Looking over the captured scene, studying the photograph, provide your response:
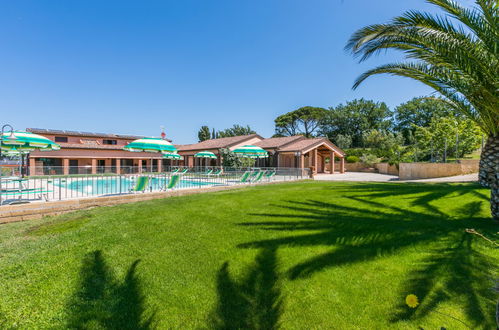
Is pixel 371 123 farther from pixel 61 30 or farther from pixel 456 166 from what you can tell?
pixel 61 30

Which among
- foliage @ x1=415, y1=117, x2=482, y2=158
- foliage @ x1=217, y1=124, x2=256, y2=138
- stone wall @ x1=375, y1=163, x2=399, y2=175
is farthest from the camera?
foliage @ x1=217, y1=124, x2=256, y2=138

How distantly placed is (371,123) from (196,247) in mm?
67571

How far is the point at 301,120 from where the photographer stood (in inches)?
2399

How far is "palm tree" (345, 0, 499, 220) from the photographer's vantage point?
17.8 ft

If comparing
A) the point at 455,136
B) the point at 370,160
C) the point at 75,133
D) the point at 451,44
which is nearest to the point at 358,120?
the point at 370,160

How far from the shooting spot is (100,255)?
464 cm

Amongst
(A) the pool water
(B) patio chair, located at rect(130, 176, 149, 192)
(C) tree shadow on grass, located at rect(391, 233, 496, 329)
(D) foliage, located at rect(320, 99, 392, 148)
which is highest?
(D) foliage, located at rect(320, 99, 392, 148)

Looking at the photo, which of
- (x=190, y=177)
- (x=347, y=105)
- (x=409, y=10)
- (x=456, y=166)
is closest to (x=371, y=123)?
(x=347, y=105)

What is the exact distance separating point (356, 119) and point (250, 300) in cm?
6549

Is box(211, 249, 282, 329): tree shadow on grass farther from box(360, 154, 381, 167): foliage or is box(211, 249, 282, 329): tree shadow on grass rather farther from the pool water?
box(360, 154, 381, 167): foliage

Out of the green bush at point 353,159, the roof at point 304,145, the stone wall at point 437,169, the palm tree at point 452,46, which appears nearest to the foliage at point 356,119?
the green bush at point 353,159

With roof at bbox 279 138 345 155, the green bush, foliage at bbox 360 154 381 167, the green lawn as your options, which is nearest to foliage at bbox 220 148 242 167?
roof at bbox 279 138 345 155

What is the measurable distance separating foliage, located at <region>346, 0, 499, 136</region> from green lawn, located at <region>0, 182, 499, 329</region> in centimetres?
363

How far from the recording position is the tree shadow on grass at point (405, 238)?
10.3 ft
